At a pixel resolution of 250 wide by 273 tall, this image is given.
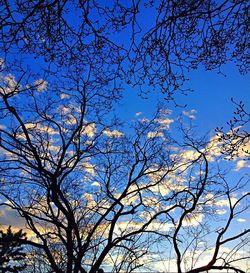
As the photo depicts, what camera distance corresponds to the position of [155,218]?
14.8 m

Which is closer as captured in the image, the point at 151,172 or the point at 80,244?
the point at 80,244

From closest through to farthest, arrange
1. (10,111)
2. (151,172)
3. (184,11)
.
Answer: (184,11) → (10,111) → (151,172)

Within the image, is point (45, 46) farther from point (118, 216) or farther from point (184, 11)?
point (118, 216)

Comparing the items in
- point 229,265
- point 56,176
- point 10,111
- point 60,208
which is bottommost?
point 229,265

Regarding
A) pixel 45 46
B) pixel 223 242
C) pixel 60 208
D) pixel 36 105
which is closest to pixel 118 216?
pixel 60 208

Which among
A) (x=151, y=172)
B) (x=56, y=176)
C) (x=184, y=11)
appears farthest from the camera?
(x=151, y=172)

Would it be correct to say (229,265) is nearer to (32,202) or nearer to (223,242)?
(223,242)

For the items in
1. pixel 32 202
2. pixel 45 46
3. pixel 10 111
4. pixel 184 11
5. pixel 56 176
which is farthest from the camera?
pixel 32 202

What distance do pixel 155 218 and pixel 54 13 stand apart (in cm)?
1105

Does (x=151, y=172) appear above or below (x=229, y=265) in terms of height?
above

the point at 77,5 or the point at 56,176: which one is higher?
the point at 56,176

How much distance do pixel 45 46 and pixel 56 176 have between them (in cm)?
Result: 812

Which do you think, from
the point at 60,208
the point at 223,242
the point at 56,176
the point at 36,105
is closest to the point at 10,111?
the point at 36,105

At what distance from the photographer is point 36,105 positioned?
44.3 feet
